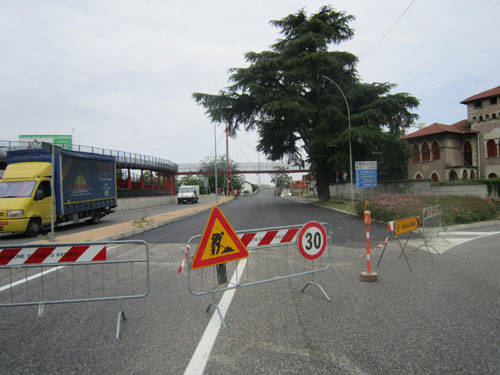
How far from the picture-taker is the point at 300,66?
27.4m

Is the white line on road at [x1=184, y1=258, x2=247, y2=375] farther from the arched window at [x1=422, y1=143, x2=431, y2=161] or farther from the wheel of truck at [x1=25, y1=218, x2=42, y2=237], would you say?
the arched window at [x1=422, y1=143, x2=431, y2=161]

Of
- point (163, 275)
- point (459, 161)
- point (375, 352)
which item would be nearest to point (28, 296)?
point (163, 275)

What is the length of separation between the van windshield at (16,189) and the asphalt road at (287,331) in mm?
9947

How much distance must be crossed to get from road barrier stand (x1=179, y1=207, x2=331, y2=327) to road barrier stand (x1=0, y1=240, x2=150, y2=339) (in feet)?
2.51

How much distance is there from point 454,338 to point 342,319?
3.70ft

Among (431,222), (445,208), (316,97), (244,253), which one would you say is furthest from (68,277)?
(316,97)

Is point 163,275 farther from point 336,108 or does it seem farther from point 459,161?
point 459,161

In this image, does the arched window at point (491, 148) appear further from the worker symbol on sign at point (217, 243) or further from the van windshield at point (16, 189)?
the worker symbol on sign at point (217, 243)

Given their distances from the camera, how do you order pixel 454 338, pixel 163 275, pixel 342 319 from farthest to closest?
pixel 163 275
pixel 342 319
pixel 454 338

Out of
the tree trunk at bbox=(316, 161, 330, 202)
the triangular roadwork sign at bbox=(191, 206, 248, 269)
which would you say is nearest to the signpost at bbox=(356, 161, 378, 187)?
the tree trunk at bbox=(316, 161, 330, 202)

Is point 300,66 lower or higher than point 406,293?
higher

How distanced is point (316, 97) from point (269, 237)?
26.3 meters

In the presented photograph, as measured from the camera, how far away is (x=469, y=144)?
42.2m

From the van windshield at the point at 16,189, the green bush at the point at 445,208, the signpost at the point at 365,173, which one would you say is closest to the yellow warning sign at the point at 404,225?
the green bush at the point at 445,208
